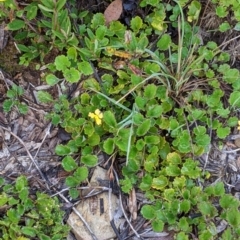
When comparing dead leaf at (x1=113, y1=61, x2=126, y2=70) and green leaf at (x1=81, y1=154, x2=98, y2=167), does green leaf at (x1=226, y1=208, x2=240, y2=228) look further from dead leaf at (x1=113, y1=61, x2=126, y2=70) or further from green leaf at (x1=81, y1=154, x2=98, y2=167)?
dead leaf at (x1=113, y1=61, x2=126, y2=70)

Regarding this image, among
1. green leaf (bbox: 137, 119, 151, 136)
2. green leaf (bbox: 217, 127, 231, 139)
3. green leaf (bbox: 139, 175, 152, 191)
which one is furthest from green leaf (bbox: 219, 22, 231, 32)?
green leaf (bbox: 139, 175, 152, 191)

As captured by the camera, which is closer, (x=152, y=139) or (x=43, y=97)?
(x=152, y=139)

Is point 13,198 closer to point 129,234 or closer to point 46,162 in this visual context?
A: point 46,162

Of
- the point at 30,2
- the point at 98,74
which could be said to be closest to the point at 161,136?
the point at 98,74

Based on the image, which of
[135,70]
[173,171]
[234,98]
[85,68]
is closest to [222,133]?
[234,98]

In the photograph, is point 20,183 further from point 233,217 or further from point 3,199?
point 233,217

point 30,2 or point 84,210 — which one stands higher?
point 30,2
